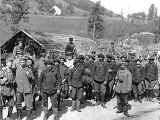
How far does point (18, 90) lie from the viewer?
763 centimetres

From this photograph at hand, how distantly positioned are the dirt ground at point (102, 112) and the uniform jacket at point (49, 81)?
44.0 inches

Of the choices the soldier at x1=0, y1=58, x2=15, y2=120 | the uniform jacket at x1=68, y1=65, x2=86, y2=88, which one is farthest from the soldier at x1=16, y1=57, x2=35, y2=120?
the uniform jacket at x1=68, y1=65, x2=86, y2=88

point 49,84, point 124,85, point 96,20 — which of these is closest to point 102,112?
point 124,85

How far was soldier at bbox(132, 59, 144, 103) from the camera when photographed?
10.2 metres

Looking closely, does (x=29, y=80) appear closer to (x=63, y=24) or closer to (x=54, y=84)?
(x=54, y=84)

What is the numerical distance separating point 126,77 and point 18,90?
12.7ft

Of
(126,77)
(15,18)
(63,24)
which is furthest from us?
(63,24)

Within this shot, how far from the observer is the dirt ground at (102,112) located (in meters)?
8.50

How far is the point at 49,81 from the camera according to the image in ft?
25.6

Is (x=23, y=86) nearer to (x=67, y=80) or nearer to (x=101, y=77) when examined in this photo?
(x=67, y=80)

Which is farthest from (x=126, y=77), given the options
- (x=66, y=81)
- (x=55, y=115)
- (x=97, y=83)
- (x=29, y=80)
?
(x=29, y=80)

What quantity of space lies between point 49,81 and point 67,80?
1686 mm

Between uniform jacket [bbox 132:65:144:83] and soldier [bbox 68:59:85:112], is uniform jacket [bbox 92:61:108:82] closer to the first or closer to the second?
soldier [bbox 68:59:85:112]

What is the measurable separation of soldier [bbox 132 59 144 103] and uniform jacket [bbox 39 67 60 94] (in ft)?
12.7
